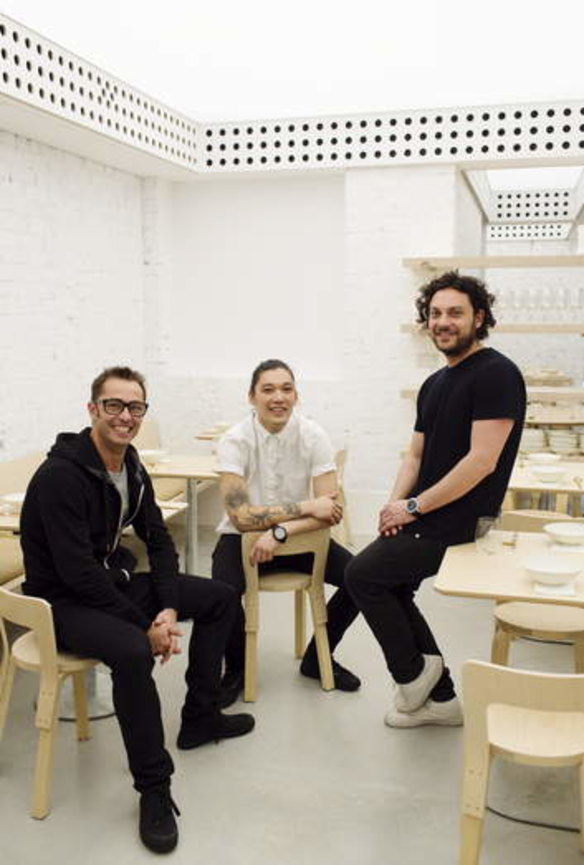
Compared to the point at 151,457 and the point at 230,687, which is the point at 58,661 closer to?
the point at 230,687

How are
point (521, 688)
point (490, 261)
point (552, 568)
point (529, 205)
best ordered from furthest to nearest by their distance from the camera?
point (529, 205), point (490, 261), point (552, 568), point (521, 688)

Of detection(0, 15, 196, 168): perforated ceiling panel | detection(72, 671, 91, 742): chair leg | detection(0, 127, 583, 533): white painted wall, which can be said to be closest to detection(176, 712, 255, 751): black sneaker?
detection(72, 671, 91, 742): chair leg

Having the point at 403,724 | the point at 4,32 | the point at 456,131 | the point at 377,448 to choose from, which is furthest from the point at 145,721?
the point at 456,131

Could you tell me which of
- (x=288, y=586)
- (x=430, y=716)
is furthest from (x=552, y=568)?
(x=288, y=586)

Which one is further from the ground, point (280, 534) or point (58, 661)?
point (280, 534)

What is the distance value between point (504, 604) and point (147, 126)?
3735 mm

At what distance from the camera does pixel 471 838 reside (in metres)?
2.15

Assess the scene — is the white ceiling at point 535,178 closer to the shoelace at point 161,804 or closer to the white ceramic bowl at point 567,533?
the white ceramic bowl at point 567,533

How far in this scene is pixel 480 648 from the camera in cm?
400

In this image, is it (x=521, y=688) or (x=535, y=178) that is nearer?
(x=521, y=688)

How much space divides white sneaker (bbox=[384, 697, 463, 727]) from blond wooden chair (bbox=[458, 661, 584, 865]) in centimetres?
91

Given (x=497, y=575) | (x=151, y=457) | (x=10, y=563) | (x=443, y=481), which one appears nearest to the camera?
(x=497, y=575)

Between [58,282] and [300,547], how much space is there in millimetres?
2784

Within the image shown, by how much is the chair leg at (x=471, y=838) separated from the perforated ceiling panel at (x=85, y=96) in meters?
3.56
